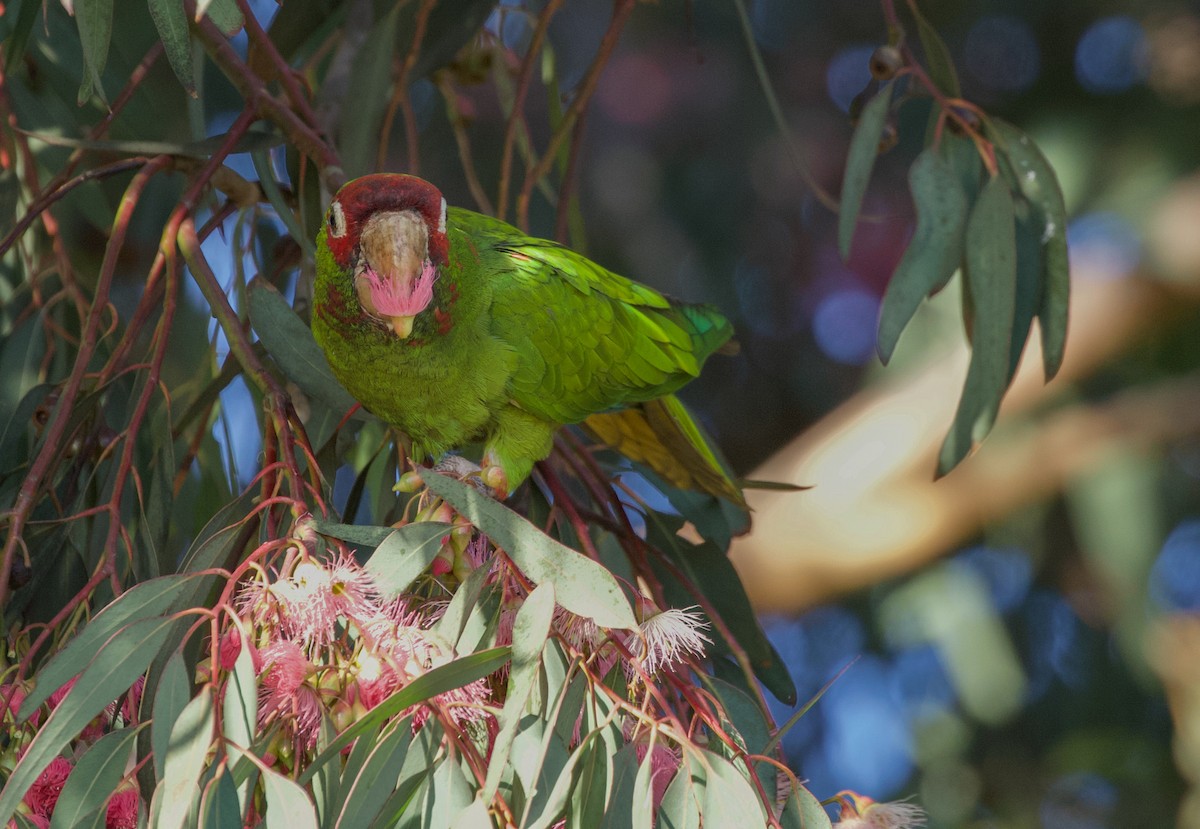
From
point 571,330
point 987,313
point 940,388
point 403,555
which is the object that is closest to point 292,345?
point 571,330

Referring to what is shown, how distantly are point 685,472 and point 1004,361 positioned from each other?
0.40m

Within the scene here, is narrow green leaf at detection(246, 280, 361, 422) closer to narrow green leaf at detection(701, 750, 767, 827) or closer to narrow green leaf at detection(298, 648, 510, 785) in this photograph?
narrow green leaf at detection(298, 648, 510, 785)

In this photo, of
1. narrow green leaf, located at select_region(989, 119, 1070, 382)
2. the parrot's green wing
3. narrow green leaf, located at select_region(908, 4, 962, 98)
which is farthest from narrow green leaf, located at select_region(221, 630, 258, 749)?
narrow green leaf, located at select_region(908, 4, 962, 98)

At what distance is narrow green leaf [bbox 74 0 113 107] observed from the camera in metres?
0.96

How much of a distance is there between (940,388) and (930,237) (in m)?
1.33

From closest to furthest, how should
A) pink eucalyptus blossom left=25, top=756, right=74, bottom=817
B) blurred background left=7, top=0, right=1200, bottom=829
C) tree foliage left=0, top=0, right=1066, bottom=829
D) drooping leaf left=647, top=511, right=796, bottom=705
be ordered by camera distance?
tree foliage left=0, top=0, right=1066, bottom=829, pink eucalyptus blossom left=25, top=756, right=74, bottom=817, drooping leaf left=647, top=511, right=796, bottom=705, blurred background left=7, top=0, right=1200, bottom=829

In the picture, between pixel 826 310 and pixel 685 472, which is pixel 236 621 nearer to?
pixel 685 472

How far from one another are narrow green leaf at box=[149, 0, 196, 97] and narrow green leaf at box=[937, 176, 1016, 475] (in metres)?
0.83

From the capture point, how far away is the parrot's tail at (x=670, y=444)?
60.4 inches

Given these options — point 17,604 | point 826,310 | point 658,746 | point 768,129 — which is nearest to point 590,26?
point 768,129

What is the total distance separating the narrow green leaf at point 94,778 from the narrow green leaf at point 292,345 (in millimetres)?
455

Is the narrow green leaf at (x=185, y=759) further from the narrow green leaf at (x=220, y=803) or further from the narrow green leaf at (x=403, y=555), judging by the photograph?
the narrow green leaf at (x=403, y=555)

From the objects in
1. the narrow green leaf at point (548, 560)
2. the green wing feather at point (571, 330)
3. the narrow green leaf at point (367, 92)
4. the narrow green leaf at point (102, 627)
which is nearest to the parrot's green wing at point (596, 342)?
the green wing feather at point (571, 330)

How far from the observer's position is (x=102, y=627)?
90cm
